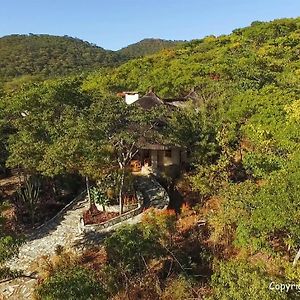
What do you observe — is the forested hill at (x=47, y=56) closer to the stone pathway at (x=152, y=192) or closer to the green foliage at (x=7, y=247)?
the stone pathway at (x=152, y=192)

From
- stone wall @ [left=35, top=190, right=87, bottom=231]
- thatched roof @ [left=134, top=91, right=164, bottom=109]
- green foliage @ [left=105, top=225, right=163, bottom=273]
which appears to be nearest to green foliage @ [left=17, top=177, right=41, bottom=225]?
stone wall @ [left=35, top=190, right=87, bottom=231]

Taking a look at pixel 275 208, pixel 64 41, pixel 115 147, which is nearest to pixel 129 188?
pixel 115 147

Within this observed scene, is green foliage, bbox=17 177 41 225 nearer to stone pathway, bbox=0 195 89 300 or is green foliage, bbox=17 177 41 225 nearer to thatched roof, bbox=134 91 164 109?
stone pathway, bbox=0 195 89 300

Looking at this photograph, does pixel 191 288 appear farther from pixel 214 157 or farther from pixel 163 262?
pixel 214 157

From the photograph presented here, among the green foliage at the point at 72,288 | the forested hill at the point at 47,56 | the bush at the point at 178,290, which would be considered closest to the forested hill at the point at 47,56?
the forested hill at the point at 47,56

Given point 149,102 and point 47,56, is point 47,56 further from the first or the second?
point 149,102

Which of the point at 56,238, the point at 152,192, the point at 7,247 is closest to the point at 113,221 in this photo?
the point at 56,238
